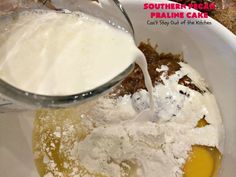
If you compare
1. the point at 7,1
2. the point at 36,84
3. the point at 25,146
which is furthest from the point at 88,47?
the point at 25,146

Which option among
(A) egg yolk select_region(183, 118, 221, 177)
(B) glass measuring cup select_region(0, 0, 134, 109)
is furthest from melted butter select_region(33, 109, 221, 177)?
(B) glass measuring cup select_region(0, 0, 134, 109)

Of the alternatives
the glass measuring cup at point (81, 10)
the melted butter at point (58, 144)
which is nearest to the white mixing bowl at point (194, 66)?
the melted butter at point (58, 144)

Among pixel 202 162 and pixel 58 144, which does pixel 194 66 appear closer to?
pixel 202 162

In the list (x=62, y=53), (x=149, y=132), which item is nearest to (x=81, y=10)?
(x=62, y=53)

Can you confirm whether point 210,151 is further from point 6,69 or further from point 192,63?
point 6,69

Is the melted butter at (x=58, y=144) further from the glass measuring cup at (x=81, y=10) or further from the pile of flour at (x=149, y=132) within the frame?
the glass measuring cup at (x=81, y=10)

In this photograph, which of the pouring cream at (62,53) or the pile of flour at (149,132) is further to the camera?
the pile of flour at (149,132)
